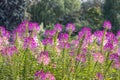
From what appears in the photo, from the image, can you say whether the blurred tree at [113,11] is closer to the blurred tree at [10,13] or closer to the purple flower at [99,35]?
the blurred tree at [10,13]

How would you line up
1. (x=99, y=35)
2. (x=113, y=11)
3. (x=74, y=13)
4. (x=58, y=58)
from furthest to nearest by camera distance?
(x=74, y=13) < (x=113, y=11) < (x=99, y=35) < (x=58, y=58)

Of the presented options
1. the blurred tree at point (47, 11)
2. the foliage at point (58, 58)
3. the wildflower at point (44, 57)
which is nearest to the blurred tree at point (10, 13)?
the foliage at point (58, 58)

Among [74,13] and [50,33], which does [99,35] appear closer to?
[50,33]

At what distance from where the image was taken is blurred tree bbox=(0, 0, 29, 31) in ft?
28.0

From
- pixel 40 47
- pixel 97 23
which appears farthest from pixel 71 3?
pixel 40 47

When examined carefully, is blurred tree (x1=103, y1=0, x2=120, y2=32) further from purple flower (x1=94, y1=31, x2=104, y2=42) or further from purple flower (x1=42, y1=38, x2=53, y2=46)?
purple flower (x1=42, y1=38, x2=53, y2=46)

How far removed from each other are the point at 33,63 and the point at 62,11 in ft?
69.2

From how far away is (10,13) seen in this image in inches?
340

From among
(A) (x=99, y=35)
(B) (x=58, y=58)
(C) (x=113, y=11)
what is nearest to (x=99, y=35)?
(A) (x=99, y=35)

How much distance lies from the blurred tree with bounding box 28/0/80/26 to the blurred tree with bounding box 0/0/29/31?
14.3 m

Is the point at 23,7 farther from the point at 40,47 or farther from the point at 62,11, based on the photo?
the point at 62,11

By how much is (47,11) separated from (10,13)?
1476 cm

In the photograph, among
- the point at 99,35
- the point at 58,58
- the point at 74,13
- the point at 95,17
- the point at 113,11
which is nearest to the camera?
the point at 58,58

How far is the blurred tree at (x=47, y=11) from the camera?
23219mm
